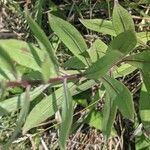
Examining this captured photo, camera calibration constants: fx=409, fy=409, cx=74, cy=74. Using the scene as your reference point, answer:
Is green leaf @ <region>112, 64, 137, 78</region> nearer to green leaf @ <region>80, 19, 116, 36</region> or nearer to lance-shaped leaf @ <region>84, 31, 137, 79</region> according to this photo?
green leaf @ <region>80, 19, 116, 36</region>

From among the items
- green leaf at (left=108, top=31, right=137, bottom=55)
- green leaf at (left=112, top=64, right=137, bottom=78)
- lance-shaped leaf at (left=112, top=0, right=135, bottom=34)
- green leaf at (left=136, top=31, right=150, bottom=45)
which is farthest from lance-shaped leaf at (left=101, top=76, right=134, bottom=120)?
green leaf at (left=136, top=31, right=150, bottom=45)

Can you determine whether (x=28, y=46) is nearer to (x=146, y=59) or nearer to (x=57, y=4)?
(x=146, y=59)

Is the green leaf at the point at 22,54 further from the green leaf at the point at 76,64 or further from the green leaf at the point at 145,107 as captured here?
the green leaf at the point at 145,107

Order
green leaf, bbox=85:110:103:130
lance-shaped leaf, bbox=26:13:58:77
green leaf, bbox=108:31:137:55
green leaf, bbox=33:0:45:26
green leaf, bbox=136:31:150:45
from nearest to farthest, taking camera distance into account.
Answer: lance-shaped leaf, bbox=26:13:58:77 < green leaf, bbox=108:31:137:55 < green leaf, bbox=136:31:150:45 < green leaf, bbox=85:110:103:130 < green leaf, bbox=33:0:45:26

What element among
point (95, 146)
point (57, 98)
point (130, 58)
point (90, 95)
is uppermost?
point (130, 58)

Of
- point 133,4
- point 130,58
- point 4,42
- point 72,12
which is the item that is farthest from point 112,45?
point 72,12

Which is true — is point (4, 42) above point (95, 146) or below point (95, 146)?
above
